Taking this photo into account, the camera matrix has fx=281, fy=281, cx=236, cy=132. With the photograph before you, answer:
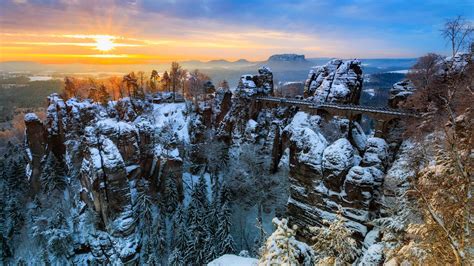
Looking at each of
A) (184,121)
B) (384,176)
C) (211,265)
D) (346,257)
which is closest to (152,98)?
(184,121)

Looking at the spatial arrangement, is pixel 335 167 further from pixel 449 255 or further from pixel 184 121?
pixel 184 121

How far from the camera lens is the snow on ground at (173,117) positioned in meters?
51.4

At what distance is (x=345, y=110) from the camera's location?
40656 millimetres

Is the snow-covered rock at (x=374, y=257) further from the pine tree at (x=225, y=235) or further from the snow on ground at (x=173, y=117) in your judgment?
the snow on ground at (x=173, y=117)

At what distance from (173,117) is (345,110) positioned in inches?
1246

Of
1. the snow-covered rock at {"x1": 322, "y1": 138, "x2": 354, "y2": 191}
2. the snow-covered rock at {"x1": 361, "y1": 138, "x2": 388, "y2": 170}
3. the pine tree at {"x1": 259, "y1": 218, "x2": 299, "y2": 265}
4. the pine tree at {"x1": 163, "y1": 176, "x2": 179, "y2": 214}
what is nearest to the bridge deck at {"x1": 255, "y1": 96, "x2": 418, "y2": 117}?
the snow-covered rock at {"x1": 361, "y1": 138, "x2": 388, "y2": 170}

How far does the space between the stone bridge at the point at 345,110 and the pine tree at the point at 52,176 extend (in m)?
34.5

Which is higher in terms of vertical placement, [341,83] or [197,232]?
[341,83]

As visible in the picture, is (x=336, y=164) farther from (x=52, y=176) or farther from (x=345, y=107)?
(x=52, y=176)

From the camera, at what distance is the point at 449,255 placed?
9.50 metres

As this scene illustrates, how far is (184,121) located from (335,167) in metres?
33.7

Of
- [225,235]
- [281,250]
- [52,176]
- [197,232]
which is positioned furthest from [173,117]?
[281,250]

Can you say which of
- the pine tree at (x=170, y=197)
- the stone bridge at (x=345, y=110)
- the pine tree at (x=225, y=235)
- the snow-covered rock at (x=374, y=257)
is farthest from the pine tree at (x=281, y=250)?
the pine tree at (x=170, y=197)

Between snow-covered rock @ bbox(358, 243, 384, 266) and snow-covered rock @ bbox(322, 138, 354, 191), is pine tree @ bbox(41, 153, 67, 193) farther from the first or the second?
snow-covered rock @ bbox(358, 243, 384, 266)
